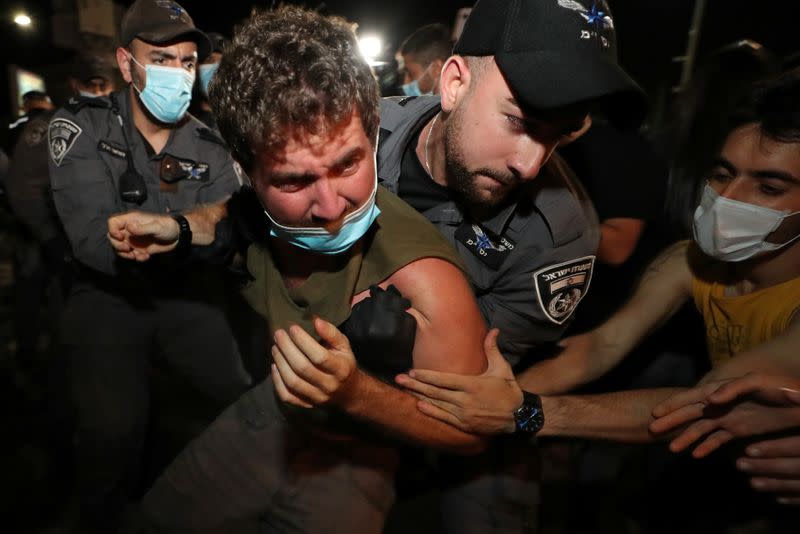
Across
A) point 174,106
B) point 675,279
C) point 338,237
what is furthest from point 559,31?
point 174,106

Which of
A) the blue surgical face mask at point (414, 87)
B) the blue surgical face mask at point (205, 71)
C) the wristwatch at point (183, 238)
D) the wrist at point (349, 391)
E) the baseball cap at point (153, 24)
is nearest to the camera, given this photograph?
the wrist at point (349, 391)

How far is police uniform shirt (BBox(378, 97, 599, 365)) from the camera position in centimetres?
171

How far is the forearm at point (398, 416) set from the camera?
4.23 ft

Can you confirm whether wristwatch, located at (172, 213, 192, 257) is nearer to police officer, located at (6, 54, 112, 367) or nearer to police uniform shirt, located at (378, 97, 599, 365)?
police uniform shirt, located at (378, 97, 599, 365)

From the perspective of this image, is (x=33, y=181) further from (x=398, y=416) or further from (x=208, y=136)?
(x=398, y=416)

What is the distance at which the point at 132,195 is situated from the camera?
2.31 metres

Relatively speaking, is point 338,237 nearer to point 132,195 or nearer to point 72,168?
point 132,195

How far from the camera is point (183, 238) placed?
1.89 meters

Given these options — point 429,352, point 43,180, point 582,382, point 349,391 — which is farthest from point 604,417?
point 43,180

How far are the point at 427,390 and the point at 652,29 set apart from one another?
7.14 m

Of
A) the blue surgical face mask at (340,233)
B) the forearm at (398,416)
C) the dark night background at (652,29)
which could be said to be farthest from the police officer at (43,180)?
the forearm at (398,416)

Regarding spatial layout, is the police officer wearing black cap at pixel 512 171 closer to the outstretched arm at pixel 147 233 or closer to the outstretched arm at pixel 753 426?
the outstretched arm at pixel 753 426

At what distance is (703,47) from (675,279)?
489 centimetres

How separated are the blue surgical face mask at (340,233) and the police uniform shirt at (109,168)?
1.16 meters
